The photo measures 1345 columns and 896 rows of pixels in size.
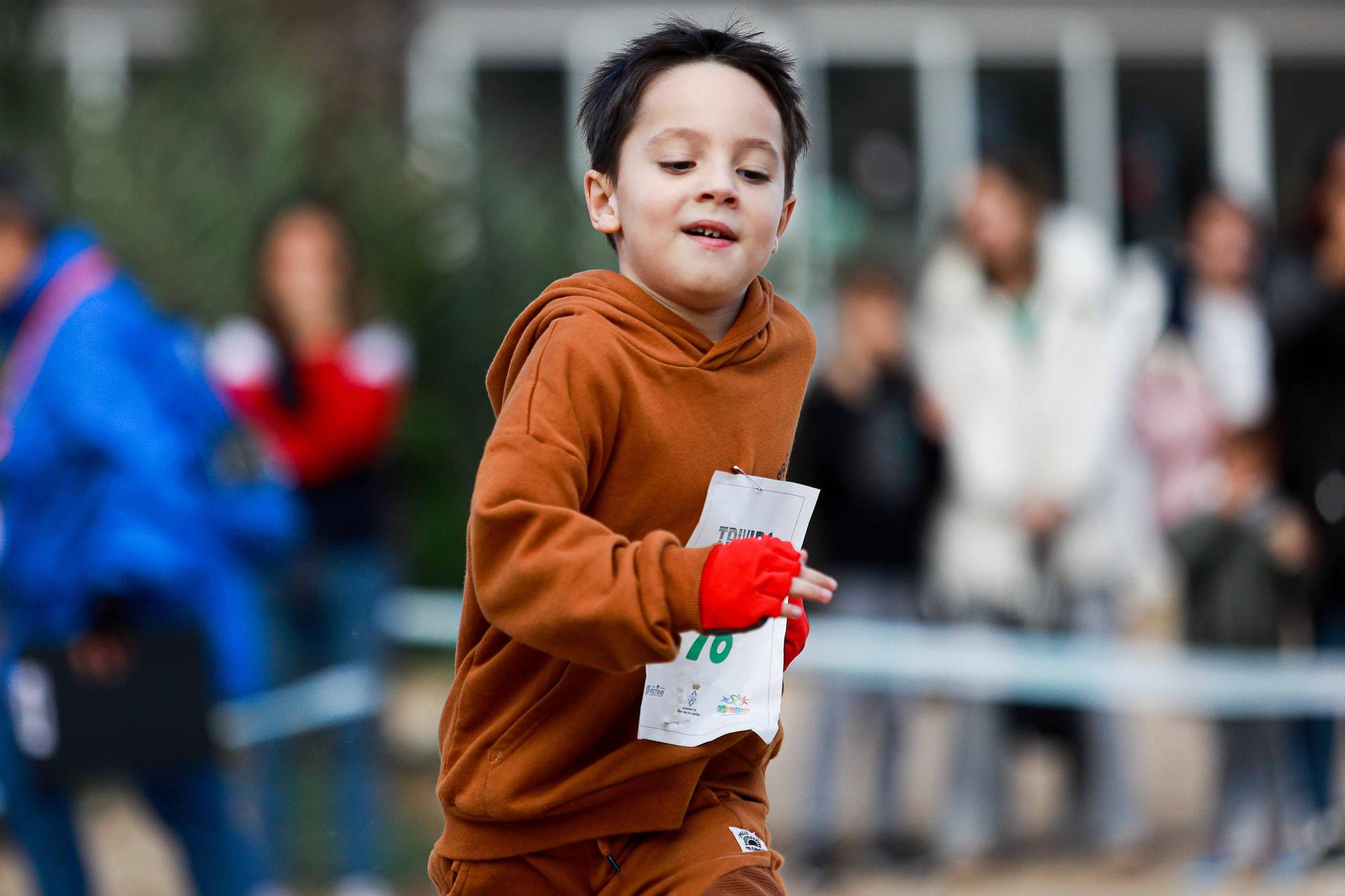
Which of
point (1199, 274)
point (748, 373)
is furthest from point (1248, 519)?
point (748, 373)

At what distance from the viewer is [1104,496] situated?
6.48m

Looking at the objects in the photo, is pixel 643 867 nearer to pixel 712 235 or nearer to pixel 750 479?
pixel 750 479

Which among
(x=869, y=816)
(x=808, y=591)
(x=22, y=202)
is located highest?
(x=22, y=202)

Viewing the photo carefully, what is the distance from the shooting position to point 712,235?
7.45 ft

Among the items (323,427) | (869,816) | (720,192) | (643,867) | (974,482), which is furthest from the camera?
(869,816)

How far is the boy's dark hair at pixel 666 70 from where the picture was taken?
7.51ft

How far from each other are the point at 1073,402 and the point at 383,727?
2.70 meters

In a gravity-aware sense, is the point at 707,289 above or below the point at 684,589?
above

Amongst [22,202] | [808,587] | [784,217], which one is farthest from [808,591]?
[22,202]

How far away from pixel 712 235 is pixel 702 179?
8cm

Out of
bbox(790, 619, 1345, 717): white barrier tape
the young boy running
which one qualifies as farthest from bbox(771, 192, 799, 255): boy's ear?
bbox(790, 619, 1345, 717): white barrier tape

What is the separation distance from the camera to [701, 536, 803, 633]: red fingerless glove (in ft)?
6.59

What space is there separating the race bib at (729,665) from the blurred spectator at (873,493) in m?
3.89

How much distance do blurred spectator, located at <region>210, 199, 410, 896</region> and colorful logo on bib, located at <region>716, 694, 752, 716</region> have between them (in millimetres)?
3619
